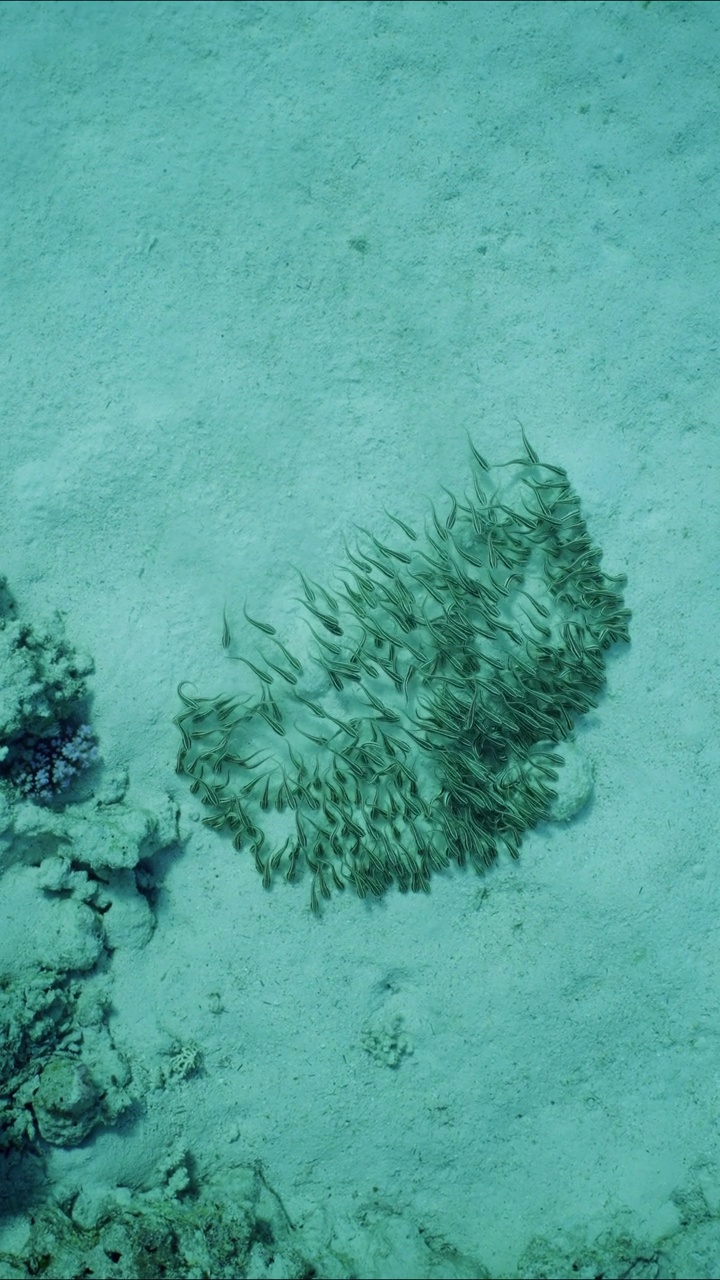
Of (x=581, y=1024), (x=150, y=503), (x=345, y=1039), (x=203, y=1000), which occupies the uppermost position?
(x=150, y=503)

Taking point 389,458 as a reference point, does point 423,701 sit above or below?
below

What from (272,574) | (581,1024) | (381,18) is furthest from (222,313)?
(581,1024)

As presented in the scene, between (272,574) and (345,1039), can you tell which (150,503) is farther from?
→ (345,1039)
